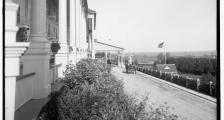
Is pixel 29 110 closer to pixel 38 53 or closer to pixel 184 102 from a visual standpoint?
pixel 38 53

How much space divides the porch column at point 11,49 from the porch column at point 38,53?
350 cm

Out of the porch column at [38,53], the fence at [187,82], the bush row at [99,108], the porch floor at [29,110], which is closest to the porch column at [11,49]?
the bush row at [99,108]

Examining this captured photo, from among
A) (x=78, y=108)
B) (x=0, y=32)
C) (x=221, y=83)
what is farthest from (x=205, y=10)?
(x=0, y=32)

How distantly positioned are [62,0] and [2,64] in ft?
22.2

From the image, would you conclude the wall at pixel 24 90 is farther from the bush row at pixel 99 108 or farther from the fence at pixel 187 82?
the fence at pixel 187 82

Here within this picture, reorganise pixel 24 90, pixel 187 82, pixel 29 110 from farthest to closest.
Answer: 1. pixel 187 82
2. pixel 24 90
3. pixel 29 110

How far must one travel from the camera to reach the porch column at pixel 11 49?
196cm

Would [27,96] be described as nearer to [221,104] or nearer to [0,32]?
[0,32]

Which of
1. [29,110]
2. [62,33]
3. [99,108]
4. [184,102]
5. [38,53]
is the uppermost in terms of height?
[62,33]

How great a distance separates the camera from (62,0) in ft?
27.8

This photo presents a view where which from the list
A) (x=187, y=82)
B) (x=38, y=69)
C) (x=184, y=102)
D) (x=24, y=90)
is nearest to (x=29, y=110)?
(x=24, y=90)

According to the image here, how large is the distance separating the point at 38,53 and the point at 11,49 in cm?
369

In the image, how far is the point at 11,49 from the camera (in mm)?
2000

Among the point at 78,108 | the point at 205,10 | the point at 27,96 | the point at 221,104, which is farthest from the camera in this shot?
the point at 27,96
